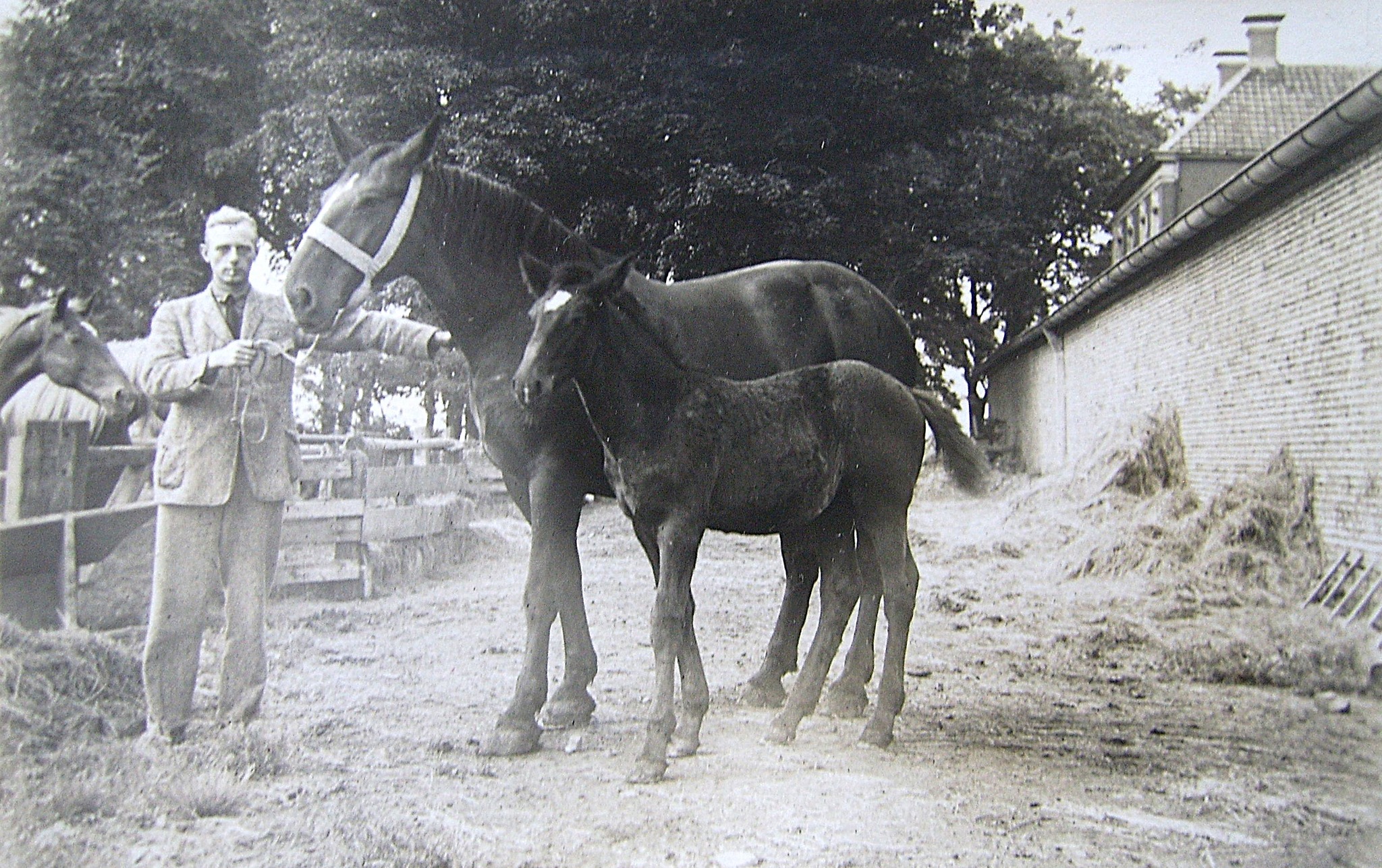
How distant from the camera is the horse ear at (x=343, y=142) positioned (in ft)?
10.3

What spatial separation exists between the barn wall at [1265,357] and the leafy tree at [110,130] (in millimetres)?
3178

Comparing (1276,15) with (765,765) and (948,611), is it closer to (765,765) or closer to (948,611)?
(948,611)

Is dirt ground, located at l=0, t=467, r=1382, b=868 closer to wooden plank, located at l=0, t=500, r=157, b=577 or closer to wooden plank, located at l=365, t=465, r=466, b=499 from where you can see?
wooden plank, located at l=365, t=465, r=466, b=499

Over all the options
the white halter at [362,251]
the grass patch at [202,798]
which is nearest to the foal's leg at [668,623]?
the grass patch at [202,798]

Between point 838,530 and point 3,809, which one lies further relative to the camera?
point 838,530

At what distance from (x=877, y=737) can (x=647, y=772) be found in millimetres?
960

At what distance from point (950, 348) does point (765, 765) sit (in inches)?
80.9

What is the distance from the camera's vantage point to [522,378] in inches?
126

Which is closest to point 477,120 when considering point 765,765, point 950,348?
point 950,348

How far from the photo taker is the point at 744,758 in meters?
3.44

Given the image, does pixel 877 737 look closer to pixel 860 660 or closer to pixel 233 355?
pixel 860 660

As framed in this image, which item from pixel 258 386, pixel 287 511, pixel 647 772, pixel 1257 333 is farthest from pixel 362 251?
pixel 1257 333

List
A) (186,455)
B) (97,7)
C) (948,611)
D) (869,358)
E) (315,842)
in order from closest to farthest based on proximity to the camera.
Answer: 1. (315,842)
2. (97,7)
3. (186,455)
4. (948,611)
5. (869,358)

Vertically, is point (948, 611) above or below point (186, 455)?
below
